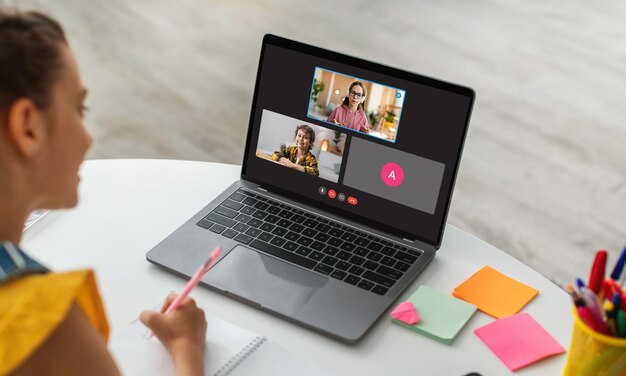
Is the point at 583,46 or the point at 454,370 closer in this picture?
the point at 454,370

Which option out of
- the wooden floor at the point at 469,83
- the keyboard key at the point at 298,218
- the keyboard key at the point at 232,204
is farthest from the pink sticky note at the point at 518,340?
the wooden floor at the point at 469,83

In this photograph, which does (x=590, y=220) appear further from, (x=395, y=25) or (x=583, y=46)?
(x=395, y=25)

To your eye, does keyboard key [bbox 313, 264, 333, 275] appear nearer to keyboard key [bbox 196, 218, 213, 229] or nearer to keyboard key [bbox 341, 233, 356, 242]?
keyboard key [bbox 341, 233, 356, 242]

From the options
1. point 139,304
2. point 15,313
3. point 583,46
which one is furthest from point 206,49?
point 15,313

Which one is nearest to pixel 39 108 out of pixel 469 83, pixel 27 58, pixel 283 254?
pixel 27 58

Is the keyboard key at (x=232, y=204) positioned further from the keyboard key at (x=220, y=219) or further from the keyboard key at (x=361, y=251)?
the keyboard key at (x=361, y=251)

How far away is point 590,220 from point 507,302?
1.38 m

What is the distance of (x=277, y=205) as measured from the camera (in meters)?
1.43

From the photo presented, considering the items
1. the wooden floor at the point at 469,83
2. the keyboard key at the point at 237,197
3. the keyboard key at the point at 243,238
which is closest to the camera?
the keyboard key at the point at 243,238

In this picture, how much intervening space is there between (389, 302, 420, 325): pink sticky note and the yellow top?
0.53m

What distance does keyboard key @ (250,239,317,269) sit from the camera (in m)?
1.30

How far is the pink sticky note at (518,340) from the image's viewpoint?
1.14 meters

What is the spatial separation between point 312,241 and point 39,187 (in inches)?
22.7

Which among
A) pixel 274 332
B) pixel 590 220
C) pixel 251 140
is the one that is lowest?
pixel 590 220
